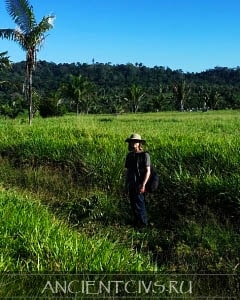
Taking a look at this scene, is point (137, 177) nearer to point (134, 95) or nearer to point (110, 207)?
point (110, 207)

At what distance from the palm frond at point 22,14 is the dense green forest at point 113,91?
178 cm

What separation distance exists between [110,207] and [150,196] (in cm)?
87

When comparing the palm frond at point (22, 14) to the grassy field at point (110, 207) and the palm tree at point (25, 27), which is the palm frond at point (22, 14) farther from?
the grassy field at point (110, 207)

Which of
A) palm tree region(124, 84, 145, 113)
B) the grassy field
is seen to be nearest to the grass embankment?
the grassy field

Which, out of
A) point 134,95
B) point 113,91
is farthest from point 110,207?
point 113,91

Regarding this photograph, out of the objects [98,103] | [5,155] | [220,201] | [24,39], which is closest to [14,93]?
[98,103]

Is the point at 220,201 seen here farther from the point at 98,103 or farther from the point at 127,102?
the point at 98,103

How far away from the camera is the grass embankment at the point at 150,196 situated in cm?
700

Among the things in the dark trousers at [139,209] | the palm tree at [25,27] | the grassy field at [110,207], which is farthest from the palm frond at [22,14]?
the dark trousers at [139,209]

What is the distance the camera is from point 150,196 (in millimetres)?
9656

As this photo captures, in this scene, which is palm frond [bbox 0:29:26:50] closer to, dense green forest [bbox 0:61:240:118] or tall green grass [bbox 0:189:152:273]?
dense green forest [bbox 0:61:240:118]

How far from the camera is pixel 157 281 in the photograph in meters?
5.56

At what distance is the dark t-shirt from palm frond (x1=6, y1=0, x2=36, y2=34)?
47.3 ft

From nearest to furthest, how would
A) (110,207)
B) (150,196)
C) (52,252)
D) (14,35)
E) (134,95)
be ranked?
(52,252) < (110,207) < (150,196) < (14,35) < (134,95)
